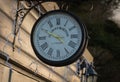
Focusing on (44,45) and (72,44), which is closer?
(72,44)

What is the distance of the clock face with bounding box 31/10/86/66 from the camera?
26.3 ft

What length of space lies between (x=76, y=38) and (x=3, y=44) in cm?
126

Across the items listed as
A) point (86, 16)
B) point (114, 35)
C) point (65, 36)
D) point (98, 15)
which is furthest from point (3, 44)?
point (114, 35)

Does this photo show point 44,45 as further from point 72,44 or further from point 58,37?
point 72,44

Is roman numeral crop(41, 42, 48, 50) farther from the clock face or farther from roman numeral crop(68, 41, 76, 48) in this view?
roman numeral crop(68, 41, 76, 48)

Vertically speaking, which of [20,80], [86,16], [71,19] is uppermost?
[86,16]

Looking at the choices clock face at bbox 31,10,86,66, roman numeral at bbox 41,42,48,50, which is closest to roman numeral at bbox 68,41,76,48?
clock face at bbox 31,10,86,66

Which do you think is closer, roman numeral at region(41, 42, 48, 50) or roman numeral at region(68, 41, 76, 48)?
roman numeral at region(68, 41, 76, 48)

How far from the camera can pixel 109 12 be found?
2523cm

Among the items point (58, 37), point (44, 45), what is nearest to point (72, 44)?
point (58, 37)

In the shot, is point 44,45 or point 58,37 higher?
point 58,37

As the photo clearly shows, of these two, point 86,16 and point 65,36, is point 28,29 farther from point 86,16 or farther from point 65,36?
point 86,16

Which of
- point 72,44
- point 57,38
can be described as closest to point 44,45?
point 57,38

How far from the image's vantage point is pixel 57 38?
8242 millimetres
